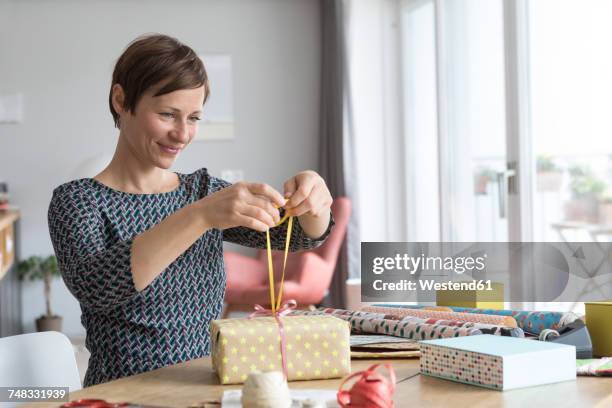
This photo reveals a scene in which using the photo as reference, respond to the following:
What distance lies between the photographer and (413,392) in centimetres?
125

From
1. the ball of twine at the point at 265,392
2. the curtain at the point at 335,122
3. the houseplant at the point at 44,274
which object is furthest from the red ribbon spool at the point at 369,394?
the houseplant at the point at 44,274

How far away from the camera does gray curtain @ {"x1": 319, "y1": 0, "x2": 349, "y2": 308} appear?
5.32 meters

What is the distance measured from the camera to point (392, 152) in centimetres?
541

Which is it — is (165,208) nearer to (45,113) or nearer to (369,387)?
(369,387)

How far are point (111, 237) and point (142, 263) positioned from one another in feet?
1.05

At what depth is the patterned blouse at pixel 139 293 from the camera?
152cm

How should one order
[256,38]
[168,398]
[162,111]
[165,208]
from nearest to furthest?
[168,398]
[162,111]
[165,208]
[256,38]

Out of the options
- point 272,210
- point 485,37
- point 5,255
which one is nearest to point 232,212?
point 272,210

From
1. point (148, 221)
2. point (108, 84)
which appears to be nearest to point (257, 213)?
point (148, 221)

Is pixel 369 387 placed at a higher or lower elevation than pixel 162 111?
lower

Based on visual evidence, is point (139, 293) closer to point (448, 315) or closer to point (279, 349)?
point (279, 349)

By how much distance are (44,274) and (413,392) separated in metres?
4.77

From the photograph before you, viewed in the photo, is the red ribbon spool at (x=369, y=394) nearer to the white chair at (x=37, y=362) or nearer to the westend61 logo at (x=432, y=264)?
the white chair at (x=37, y=362)

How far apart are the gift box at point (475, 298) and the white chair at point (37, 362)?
853 millimetres
